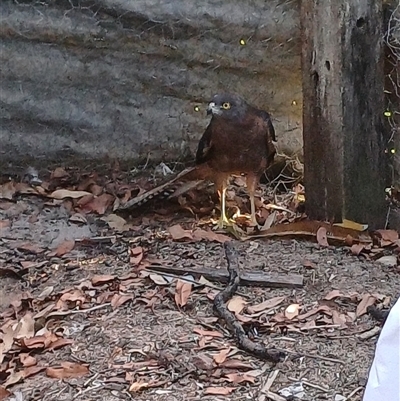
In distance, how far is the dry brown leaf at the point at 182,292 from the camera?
3.63 m

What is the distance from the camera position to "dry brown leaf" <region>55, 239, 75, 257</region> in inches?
177

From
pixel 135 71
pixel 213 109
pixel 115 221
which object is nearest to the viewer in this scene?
pixel 213 109

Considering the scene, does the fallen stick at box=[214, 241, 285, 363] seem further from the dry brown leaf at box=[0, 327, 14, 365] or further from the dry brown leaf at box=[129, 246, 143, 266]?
the dry brown leaf at box=[0, 327, 14, 365]

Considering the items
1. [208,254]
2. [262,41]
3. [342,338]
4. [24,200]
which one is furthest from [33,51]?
[342,338]

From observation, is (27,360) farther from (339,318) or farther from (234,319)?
(339,318)

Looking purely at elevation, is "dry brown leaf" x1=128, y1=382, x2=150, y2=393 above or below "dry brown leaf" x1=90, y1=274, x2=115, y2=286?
below

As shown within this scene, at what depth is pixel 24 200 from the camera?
539cm

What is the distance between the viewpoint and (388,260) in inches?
166

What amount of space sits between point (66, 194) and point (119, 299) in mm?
1885

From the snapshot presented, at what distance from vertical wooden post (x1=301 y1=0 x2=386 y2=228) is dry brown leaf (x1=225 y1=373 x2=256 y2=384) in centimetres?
189

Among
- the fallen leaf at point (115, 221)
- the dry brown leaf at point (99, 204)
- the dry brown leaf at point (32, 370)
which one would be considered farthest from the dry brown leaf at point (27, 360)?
the dry brown leaf at point (99, 204)

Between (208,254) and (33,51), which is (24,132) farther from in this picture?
(208,254)

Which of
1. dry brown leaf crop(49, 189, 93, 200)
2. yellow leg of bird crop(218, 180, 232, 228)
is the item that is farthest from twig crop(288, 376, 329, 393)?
dry brown leaf crop(49, 189, 93, 200)

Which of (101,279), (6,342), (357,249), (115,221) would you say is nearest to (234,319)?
(101,279)
